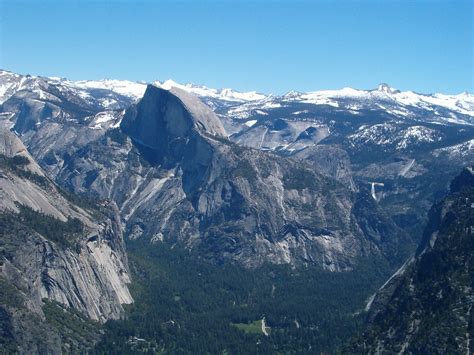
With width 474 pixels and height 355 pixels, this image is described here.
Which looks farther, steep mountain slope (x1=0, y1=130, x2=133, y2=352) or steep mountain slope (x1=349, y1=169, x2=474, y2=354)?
steep mountain slope (x1=0, y1=130, x2=133, y2=352)

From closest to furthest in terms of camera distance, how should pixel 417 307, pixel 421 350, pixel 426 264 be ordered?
pixel 421 350 → pixel 417 307 → pixel 426 264

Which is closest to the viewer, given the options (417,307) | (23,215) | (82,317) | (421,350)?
(421,350)

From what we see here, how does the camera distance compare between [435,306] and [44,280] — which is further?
[44,280]

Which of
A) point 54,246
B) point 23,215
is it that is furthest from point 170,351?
point 23,215

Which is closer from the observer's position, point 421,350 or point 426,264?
point 421,350

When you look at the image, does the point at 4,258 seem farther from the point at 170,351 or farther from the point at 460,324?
the point at 460,324

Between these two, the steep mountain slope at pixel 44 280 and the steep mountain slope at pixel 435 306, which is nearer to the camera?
the steep mountain slope at pixel 435 306

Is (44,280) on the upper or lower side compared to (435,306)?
lower

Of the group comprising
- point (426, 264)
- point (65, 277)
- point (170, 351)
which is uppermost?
point (426, 264)
